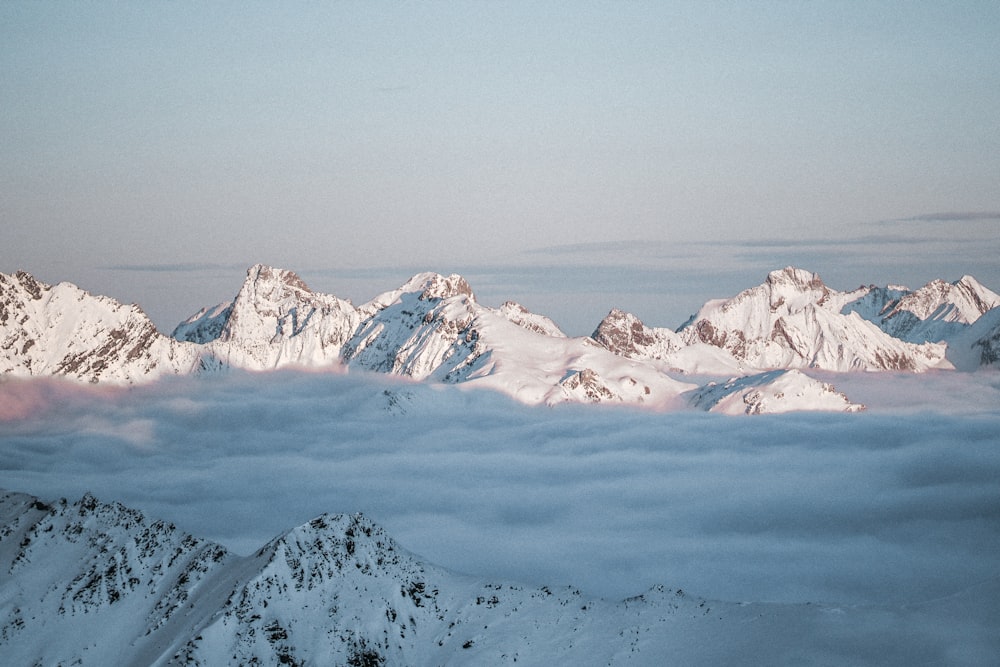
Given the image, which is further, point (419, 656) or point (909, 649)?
point (419, 656)

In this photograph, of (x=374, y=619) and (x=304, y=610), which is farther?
(x=374, y=619)

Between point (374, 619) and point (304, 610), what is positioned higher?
point (304, 610)

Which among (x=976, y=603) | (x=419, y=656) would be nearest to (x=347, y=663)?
(x=419, y=656)

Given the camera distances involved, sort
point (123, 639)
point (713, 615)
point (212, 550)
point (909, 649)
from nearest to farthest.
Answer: point (909, 649)
point (713, 615)
point (123, 639)
point (212, 550)

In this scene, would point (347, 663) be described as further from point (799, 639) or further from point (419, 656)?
point (799, 639)

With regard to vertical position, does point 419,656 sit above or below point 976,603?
below

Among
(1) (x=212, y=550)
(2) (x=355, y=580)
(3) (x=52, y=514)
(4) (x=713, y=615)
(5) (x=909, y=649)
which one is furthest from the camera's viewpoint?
(3) (x=52, y=514)

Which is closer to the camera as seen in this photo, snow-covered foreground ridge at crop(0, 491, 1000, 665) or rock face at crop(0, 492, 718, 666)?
snow-covered foreground ridge at crop(0, 491, 1000, 665)

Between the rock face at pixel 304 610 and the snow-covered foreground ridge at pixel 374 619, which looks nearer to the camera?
the snow-covered foreground ridge at pixel 374 619
